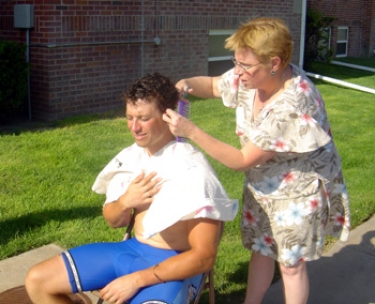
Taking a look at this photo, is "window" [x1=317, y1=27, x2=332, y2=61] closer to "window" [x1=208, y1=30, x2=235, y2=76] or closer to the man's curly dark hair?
"window" [x1=208, y1=30, x2=235, y2=76]

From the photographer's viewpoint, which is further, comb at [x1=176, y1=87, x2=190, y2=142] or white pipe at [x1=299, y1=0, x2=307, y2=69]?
white pipe at [x1=299, y1=0, x2=307, y2=69]

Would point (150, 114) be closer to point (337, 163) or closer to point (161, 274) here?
point (161, 274)

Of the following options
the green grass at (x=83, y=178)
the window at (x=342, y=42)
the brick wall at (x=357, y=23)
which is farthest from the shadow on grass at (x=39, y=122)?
the window at (x=342, y=42)

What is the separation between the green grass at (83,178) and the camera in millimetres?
4074

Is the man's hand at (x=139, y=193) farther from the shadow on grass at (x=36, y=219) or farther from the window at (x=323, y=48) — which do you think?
the window at (x=323, y=48)

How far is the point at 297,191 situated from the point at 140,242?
76cm

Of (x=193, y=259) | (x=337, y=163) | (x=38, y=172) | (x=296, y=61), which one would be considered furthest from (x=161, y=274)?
(x=296, y=61)

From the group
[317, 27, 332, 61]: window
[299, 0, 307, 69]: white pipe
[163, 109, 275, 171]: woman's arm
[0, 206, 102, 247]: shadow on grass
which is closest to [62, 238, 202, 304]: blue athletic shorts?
[163, 109, 275, 171]: woman's arm

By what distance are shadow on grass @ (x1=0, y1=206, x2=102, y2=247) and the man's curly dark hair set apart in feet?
6.40

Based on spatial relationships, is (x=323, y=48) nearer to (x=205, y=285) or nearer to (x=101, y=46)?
(x=101, y=46)

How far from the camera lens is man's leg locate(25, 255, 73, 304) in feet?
8.16

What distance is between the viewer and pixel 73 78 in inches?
322

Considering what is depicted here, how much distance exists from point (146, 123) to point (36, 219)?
7.15 feet

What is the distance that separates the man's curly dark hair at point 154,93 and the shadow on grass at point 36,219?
1.95 metres
